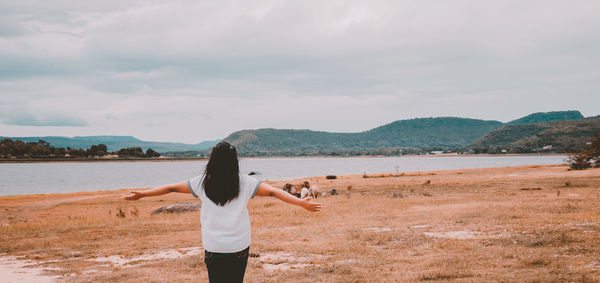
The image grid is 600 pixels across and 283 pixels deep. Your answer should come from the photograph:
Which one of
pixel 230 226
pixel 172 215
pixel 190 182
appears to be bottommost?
pixel 172 215

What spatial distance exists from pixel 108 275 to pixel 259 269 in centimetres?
318

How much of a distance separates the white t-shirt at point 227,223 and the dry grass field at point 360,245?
4.59m

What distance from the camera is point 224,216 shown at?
4227mm

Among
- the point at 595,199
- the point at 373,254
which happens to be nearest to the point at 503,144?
the point at 595,199

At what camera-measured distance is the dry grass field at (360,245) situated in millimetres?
8852

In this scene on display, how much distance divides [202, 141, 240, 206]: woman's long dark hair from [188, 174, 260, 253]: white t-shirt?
6 centimetres

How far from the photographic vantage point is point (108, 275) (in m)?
9.38

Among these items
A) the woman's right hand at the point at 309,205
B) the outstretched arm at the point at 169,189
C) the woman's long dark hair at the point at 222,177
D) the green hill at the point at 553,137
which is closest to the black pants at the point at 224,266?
the woman's long dark hair at the point at 222,177

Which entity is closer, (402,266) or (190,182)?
(190,182)

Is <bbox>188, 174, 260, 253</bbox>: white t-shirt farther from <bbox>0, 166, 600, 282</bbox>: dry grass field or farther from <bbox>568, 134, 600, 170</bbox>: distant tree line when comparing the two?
<bbox>568, 134, 600, 170</bbox>: distant tree line

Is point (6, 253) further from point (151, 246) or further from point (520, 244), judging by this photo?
point (520, 244)

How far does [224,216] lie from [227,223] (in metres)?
0.07

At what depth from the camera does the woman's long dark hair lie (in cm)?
421

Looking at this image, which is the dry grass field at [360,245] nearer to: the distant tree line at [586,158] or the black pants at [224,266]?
the black pants at [224,266]
